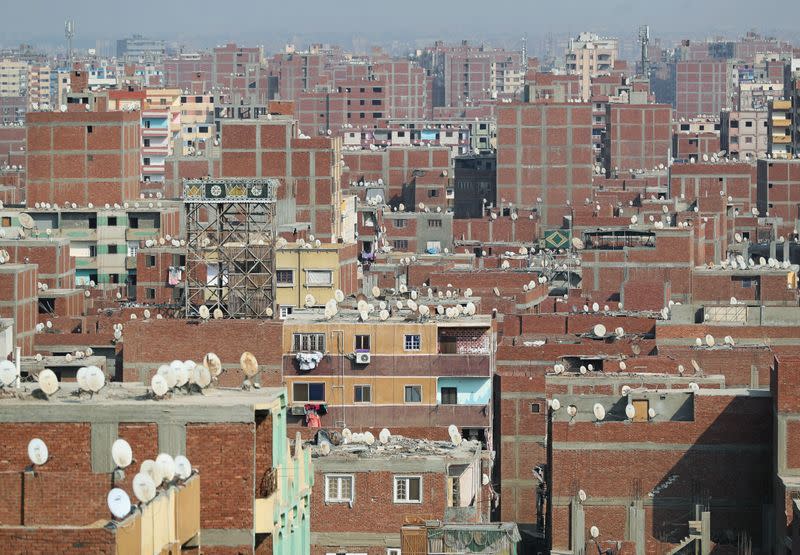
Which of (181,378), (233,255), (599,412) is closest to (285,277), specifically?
(233,255)

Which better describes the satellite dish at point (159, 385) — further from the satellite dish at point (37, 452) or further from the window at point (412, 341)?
the window at point (412, 341)

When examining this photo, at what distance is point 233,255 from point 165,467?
147 ft

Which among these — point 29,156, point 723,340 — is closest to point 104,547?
point 723,340

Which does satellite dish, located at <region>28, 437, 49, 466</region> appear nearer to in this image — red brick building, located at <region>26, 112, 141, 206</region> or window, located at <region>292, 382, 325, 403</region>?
window, located at <region>292, 382, 325, 403</region>

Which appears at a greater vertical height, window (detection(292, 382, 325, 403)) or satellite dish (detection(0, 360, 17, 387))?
satellite dish (detection(0, 360, 17, 387))

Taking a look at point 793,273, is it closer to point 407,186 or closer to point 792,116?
point 407,186

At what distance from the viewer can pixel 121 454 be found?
25.7 m

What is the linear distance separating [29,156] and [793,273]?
111 feet

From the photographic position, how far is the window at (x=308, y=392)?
58.9m

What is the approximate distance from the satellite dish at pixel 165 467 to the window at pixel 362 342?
33966mm

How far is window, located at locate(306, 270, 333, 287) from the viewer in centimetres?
7475

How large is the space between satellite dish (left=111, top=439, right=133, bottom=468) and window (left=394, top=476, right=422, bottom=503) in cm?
2063

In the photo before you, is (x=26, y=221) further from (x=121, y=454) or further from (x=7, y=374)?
(x=121, y=454)

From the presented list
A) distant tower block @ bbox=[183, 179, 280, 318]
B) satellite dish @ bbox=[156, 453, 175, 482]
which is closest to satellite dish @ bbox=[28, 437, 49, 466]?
satellite dish @ bbox=[156, 453, 175, 482]
